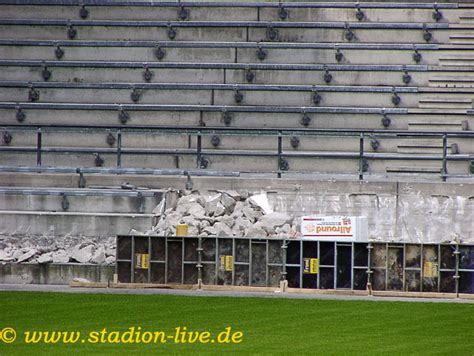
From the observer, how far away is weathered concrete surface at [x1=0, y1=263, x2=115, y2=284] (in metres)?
26.7

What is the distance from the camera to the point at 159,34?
116 feet

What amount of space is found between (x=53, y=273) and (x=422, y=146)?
850cm

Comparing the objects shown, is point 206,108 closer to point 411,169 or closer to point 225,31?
point 225,31

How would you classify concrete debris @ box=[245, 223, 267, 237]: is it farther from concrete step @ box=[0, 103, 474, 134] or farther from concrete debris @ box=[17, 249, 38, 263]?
concrete step @ box=[0, 103, 474, 134]

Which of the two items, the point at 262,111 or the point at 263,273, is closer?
the point at 263,273

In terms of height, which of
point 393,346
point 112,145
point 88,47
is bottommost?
point 393,346

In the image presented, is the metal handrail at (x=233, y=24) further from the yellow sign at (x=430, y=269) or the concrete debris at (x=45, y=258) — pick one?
the yellow sign at (x=430, y=269)

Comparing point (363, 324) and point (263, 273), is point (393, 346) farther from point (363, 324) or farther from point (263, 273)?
point (263, 273)

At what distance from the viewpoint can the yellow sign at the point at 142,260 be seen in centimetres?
2647

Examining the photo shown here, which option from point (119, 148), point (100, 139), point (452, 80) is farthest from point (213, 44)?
point (452, 80)

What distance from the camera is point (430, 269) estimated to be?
85.2 ft

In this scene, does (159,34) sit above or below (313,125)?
above

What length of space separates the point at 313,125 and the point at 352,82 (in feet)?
5.35

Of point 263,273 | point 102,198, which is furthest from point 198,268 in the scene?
point 102,198
